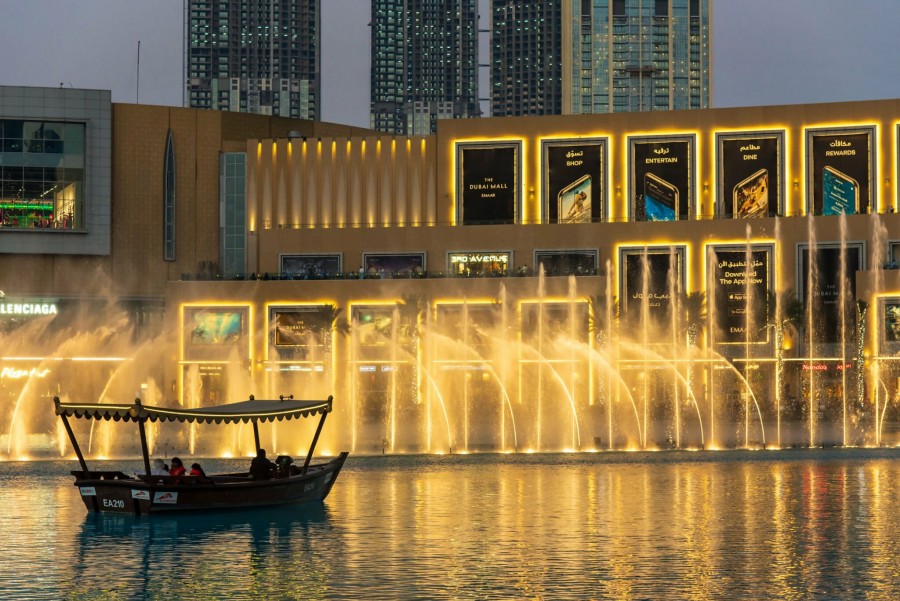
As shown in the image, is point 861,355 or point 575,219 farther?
→ point 575,219

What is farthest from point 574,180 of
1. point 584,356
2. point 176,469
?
point 176,469

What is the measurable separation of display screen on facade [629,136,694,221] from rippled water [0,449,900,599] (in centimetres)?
5217

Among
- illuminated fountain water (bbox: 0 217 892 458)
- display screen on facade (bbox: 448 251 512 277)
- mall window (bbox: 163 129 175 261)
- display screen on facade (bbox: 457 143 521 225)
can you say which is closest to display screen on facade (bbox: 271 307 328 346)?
illuminated fountain water (bbox: 0 217 892 458)

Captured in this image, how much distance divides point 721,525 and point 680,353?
5888 cm

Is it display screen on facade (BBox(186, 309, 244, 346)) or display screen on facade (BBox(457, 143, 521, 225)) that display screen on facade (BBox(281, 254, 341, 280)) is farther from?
display screen on facade (BBox(457, 143, 521, 225))

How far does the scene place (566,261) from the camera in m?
96.2

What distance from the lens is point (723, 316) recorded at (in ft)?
305

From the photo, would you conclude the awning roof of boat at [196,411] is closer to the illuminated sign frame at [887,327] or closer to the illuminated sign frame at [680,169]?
the illuminated sign frame at [887,327]

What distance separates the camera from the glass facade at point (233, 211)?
107312 mm

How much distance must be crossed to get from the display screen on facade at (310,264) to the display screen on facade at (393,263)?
2421 mm

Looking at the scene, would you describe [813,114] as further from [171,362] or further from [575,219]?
[171,362]

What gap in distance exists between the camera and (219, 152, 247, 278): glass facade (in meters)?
107

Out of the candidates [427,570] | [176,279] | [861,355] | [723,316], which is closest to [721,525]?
[427,570]

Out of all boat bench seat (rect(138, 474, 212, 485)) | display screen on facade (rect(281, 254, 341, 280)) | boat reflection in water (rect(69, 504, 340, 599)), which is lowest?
boat reflection in water (rect(69, 504, 340, 599))
